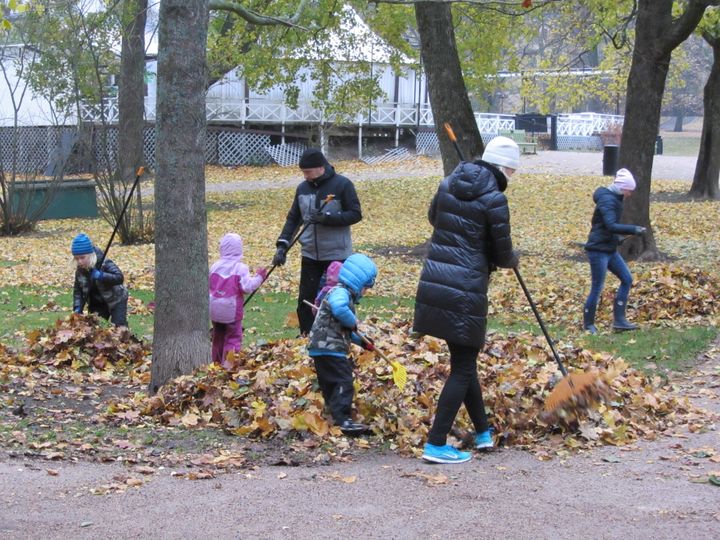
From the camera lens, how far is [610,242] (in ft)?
33.0

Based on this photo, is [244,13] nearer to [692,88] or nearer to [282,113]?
[282,113]

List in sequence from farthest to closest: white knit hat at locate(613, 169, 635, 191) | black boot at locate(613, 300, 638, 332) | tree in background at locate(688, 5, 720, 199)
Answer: tree in background at locate(688, 5, 720, 199) < black boot at locate(613, 300, 638, 332) < white knit hat at locate(613, 169, 635, 191)

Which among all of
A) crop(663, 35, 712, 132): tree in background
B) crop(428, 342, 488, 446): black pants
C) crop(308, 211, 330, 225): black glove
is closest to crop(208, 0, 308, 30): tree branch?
crop(308, 211, 330, 225): black glove

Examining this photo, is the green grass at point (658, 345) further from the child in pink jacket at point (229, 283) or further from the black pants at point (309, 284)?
the child in pink jacket at point (229, 283)

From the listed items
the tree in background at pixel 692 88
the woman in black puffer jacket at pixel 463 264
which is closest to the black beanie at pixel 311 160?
the woman in black puffer jacket at pixel 463 264

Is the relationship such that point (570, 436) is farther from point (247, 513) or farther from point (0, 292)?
point (0, 292)

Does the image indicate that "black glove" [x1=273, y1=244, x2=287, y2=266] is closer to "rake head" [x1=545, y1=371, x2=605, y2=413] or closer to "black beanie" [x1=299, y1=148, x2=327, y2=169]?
"black beanie" [x1=299, y1=148, x2=327, y2=169]

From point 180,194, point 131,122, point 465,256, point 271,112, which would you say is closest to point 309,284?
point 180,194

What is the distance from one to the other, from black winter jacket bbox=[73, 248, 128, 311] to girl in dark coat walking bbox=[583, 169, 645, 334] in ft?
15.2

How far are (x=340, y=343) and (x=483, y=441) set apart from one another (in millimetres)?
1065

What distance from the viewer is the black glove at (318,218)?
8227mm

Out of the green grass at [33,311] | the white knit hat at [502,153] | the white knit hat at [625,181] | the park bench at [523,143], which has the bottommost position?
the green grass at [33,311]

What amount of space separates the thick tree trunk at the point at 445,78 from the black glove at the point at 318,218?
786 cm

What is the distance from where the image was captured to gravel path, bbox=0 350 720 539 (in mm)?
4656
